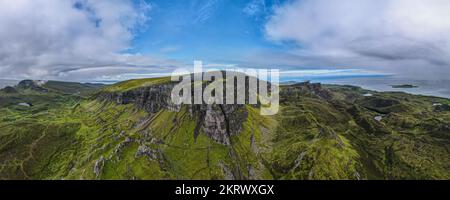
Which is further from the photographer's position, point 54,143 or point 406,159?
point 54,143

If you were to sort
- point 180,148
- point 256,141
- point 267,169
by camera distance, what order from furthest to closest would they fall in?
point 256,141, point 180,148, point 267,169

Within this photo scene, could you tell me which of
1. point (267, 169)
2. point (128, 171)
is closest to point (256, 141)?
point (267, 169)

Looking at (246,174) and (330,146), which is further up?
(330,146)

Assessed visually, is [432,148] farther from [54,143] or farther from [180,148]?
[54,143]
